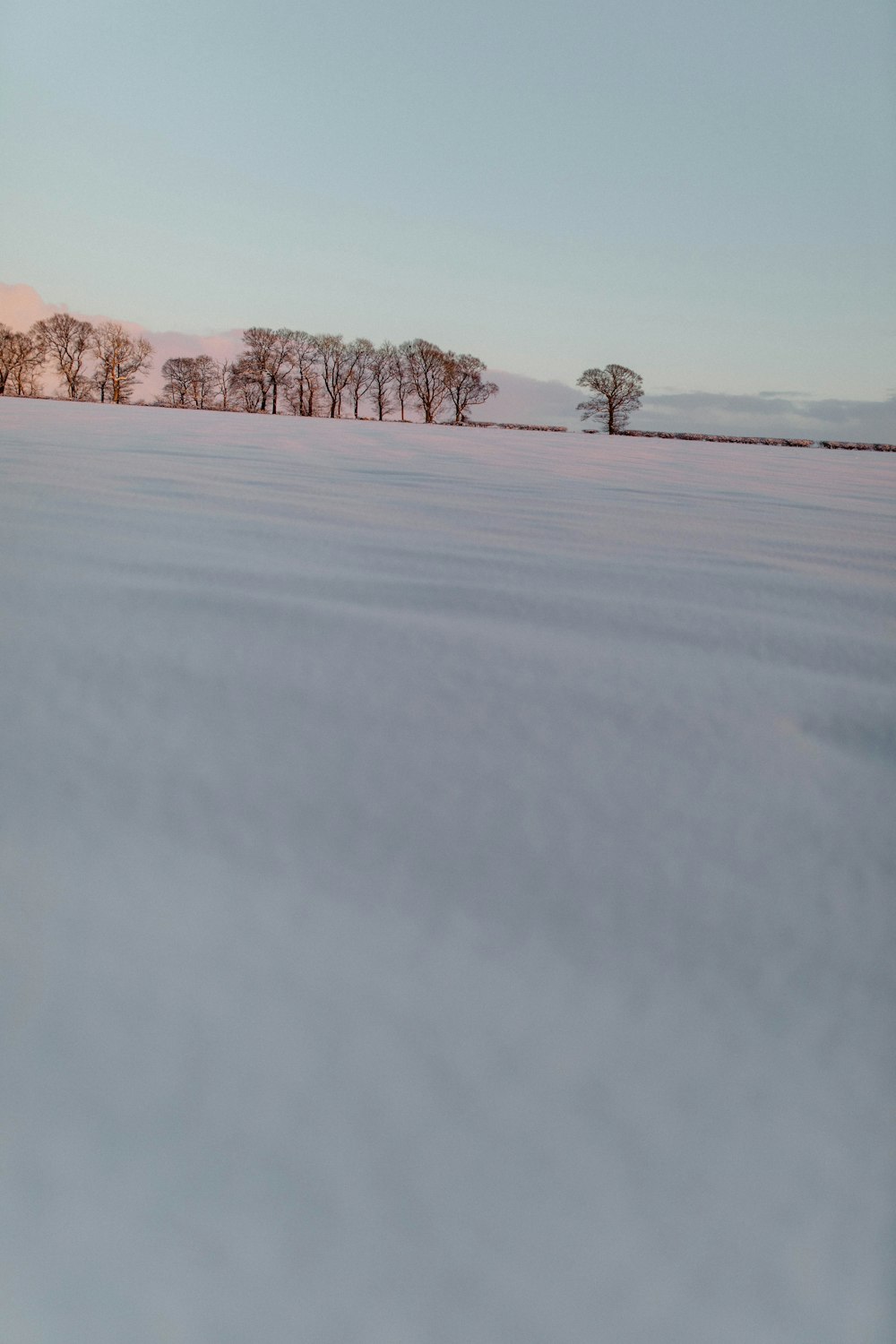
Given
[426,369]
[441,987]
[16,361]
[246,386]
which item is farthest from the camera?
[426,369]

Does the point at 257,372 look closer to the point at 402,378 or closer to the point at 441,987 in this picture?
the point at 402,378

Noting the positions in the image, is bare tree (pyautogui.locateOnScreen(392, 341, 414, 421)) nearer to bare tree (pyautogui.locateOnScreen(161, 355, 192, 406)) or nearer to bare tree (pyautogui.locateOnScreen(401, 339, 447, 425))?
bare tree (pyautogui.locateOnScreen(401, 339, 447, 425))

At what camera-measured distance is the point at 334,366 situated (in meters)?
25.8

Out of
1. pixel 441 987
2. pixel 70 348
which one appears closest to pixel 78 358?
pixel 70 348

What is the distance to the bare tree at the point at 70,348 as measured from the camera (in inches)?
901

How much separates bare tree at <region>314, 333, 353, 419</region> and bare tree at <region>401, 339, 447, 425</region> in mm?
2098

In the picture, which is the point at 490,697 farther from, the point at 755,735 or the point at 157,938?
the point at 157,938

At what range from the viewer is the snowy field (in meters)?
0.26

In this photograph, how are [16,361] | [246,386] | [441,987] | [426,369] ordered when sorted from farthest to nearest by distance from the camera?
1. [426,369]
2. [246,386]
3. [16,361]
4. [441,987]

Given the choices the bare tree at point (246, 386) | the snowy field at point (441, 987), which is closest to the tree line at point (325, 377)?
the bare tree at point (246, 386)

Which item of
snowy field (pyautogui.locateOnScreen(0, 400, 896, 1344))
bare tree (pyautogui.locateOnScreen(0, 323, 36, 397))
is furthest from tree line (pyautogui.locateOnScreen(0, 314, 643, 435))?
snowy field (pyautogui.locateOnScreen(0, 400, 896, 1344))

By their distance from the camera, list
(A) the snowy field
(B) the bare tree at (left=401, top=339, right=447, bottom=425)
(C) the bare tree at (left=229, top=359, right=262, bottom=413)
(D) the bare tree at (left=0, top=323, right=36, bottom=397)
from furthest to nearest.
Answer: (B) the bare tree at (left=401, top=339, right=447, bottom=425) < (C) the bare tree at (left=229, top=359, right=262, bottom=413) < (D) the bare tree at (left=0, top=323, right=36, bottom=397) < (A) the snowy field

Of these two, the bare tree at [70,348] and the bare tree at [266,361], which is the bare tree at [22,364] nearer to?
the bare tree at [70,348]

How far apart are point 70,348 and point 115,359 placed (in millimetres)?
1487
